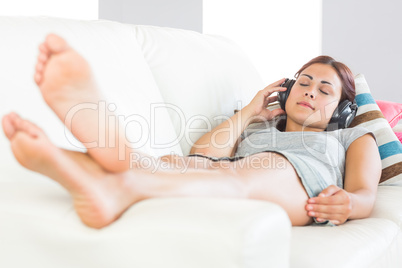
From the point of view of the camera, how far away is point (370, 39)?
12.8ft

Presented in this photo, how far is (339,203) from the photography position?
1.20 metres

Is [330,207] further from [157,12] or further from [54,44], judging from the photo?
[157,12]

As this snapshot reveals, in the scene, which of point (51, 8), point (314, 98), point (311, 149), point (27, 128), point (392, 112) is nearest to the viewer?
point (27, 128)

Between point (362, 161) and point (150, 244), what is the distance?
2.80ft

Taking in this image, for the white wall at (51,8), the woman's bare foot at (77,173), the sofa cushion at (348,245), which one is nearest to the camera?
the woman's bare foot at (77,173)

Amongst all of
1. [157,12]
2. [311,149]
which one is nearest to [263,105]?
[311,149]

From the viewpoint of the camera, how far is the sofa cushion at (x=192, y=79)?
1.59 m

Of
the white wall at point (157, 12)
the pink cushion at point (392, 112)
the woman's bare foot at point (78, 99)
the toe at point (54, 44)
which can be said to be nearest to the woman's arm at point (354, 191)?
the woman's bare foot at point (78, 99)

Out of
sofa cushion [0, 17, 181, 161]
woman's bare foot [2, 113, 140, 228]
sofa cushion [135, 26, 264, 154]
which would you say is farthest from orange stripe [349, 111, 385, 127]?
woman's bare foot [2, 113, 140, 228]

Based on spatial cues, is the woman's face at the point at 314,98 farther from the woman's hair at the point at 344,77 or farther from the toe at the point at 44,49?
the toe at the point at 44,49

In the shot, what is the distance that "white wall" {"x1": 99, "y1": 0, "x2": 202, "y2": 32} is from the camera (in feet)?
13.7

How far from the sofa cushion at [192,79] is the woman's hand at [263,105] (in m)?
0.09

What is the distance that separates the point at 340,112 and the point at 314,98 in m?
0.09

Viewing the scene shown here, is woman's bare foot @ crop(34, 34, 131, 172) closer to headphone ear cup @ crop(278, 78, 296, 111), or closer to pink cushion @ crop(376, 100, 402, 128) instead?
headphone ear cup @ crop(278, 78, 296, 111)
